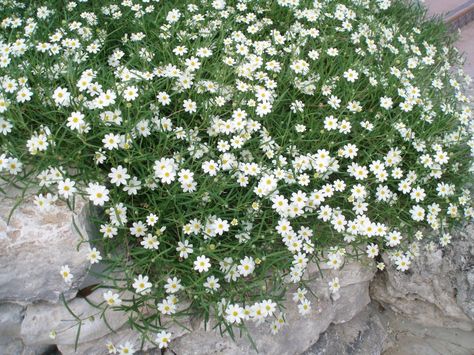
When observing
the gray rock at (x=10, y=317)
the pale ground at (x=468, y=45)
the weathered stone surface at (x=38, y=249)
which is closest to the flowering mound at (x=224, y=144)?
the weathered stone surface at (x=38, y=249)

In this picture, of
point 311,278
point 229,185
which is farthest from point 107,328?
point 311,278

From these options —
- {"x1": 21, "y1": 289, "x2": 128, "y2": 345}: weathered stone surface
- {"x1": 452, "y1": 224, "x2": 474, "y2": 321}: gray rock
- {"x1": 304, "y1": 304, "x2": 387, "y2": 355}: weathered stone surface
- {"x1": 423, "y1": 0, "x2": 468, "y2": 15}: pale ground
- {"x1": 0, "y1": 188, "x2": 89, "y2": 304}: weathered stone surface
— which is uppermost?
{"x1": 423, "y1": 0, "x2": 468, "y2": 15}: pale ground

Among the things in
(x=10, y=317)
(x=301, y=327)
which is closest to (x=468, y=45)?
(x=301, y=327)

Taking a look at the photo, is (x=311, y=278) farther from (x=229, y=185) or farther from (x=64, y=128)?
(x=64, y=128)

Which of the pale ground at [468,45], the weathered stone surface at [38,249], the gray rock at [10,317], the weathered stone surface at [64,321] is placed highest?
the pale ground at [468,45]

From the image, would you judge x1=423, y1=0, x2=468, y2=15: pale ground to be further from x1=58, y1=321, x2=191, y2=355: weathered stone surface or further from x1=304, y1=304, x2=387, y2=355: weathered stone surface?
x1=58, y1=321, x2=191, y2=355: weathered stone surface

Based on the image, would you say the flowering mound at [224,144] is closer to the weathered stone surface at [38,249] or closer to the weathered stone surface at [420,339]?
the weathered stone surface at [38,249]

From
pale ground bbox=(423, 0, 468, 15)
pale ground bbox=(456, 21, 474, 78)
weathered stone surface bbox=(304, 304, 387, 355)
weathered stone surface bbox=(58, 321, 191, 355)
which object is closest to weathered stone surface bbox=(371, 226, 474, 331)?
weathered stone surface bbox=(304, 304, 387, 355)
